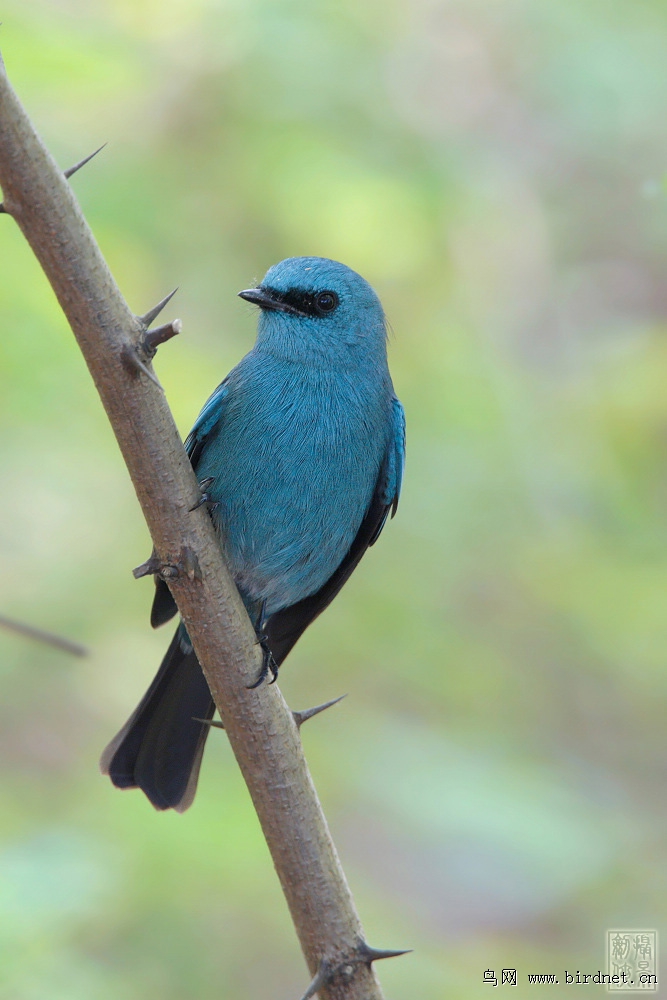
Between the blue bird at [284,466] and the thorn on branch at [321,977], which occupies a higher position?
the blue bird at [284,466]

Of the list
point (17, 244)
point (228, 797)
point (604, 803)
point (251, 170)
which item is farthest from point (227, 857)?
point (251, 170)

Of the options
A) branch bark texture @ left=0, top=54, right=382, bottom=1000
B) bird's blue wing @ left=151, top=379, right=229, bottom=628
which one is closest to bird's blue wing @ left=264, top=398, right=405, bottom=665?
bird's blue wing @ left=151, top=379, right=229, bottom=628

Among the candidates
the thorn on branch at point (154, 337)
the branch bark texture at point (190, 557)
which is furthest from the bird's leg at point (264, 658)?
the thorn on branch at point (154, 337)

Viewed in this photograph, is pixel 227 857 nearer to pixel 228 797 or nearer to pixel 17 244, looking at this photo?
pixel 228 797

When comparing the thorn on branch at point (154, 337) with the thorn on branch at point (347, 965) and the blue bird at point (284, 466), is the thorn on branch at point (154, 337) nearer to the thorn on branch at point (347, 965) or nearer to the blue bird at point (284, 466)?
the blue bird at point (284, 466)

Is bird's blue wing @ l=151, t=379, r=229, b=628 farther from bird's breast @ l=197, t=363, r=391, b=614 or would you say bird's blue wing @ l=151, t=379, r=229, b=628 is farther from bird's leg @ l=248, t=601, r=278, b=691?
bird's leg @ l=248, t=601, r=278, b=691

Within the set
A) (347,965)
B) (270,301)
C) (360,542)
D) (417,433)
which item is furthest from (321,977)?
(417,433)

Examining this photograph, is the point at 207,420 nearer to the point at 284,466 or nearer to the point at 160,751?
the point at 284,466

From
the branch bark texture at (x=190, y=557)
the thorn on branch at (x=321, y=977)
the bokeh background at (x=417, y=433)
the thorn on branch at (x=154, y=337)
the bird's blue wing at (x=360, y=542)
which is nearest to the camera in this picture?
the branch bark texture at (x=190, y=557)
